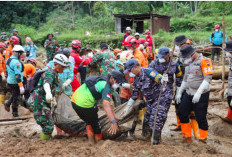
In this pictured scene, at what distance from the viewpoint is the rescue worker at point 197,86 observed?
4.19 meters

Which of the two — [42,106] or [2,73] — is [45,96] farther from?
[2,73]

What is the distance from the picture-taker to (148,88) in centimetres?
442

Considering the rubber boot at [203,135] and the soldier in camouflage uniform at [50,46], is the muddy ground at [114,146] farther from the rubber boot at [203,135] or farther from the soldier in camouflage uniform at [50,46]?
the soldier in camouflage uniform at [50,46]

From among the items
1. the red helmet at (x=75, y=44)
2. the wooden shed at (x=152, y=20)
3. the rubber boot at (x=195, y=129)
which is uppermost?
the wooden shed at (x=152, y=20)

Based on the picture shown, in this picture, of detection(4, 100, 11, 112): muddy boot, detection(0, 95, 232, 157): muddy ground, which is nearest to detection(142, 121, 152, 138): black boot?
detection(0, 95, 232, 157): muddy ground

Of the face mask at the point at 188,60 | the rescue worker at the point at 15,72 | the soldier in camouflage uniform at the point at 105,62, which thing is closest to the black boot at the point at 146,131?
the face mask at the point at 188,60

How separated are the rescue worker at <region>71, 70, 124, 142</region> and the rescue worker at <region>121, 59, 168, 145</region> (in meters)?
0.41

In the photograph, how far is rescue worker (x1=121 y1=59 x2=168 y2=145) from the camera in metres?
4.25

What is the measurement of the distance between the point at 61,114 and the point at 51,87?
0.64 meters

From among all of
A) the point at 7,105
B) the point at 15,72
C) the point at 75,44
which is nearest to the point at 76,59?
the point at 75,44

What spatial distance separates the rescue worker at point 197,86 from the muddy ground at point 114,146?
19.0 inches

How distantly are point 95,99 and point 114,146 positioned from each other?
0.87m

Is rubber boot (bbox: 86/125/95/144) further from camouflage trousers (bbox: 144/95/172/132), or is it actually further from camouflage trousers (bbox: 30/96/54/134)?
camouflage trousers (bbox: 144/95/172/132)

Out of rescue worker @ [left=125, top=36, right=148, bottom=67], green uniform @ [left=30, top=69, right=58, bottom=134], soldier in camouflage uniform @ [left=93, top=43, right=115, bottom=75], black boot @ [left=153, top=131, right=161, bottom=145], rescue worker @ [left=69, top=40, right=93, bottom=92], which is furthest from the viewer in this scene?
rescue worker @ [left=69, top=40, right=93, bottom=92]
